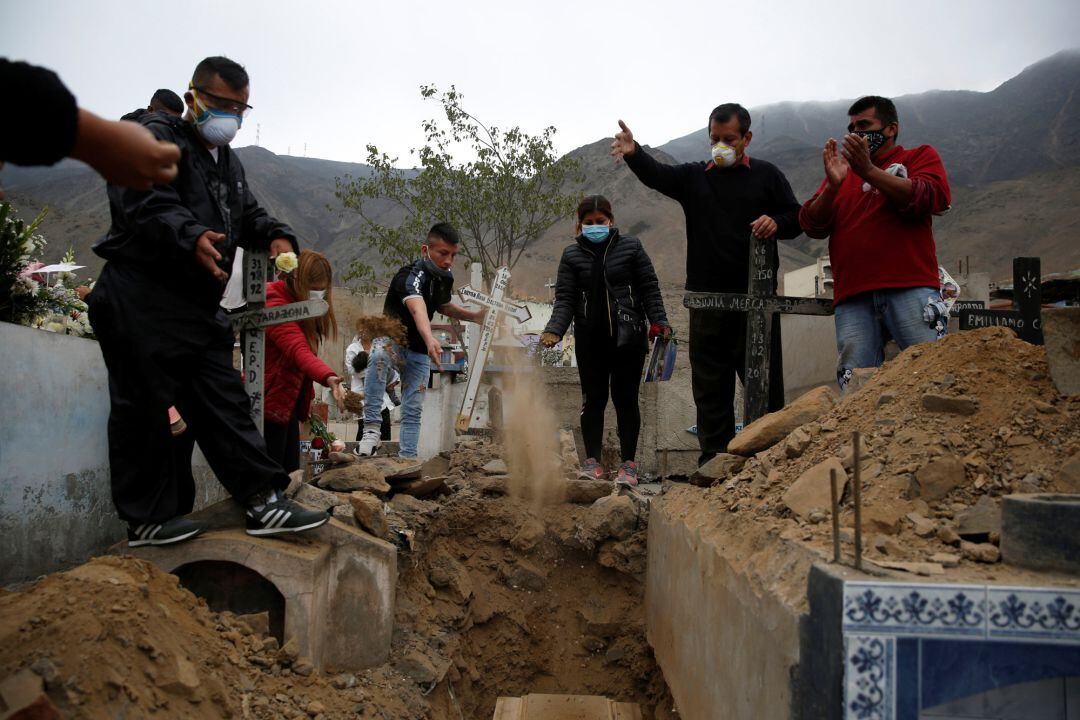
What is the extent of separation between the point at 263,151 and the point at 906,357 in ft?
329

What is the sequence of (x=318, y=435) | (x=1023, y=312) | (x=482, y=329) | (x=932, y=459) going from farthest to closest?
1. (x=482, y=329)
2. (x=318, y=435)
3. (x=1023, y=312)
4. (x=932, y=459)

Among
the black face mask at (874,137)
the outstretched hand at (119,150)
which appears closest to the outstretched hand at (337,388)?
the outstretched hand at (119,150)

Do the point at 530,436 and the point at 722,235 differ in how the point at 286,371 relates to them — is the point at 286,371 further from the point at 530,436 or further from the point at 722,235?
the point at 530,436

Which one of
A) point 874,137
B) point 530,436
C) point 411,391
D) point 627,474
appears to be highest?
point 874,137

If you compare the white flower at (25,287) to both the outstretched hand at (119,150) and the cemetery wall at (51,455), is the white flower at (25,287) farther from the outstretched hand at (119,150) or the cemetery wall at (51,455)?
the outstretched hand at (119,150)

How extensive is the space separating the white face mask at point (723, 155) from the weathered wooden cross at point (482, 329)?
2.94 meters

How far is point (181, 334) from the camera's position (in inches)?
123

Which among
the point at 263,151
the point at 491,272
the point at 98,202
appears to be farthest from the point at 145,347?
the point at 263,151

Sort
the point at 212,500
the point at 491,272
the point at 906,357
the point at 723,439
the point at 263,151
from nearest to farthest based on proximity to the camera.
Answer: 1. the point at 906,357
2. the point at 212,500
3. the point at 723,439
4. the point at 491,272
5. the point at 263,151

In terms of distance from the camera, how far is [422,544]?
179 inches

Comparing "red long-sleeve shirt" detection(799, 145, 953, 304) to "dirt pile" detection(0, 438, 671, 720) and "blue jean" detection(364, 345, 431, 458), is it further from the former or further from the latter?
"blue jean" detection(364, 345, 431, 458)

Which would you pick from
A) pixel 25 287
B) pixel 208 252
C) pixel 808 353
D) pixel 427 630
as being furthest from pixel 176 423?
pixel 808 353

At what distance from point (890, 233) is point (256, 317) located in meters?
3.16

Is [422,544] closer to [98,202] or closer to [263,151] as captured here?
[98,202]
